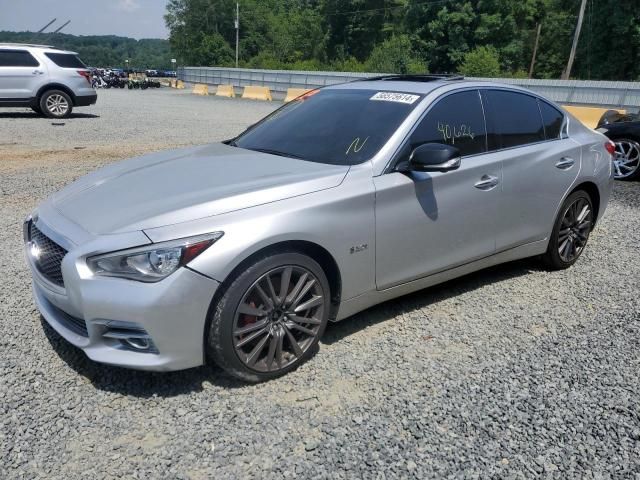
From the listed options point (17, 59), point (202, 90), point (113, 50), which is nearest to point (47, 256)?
point (17, 59)

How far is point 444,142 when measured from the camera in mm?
3781

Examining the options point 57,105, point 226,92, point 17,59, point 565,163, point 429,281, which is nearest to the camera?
point 429,281

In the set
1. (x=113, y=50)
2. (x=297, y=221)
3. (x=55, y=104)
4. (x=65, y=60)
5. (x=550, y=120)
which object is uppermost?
(x=113, y=50)

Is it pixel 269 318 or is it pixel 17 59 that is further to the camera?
pixel 17 59

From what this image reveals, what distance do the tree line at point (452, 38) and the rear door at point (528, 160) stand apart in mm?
40386

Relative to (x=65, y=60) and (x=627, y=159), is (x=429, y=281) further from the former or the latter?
(x=65, y=60)

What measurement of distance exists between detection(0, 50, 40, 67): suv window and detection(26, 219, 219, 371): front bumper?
579 inches

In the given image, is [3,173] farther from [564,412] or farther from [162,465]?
[564,412]

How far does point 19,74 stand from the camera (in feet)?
49.1

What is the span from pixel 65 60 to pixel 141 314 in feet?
50.7

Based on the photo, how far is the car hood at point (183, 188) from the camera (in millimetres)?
2828

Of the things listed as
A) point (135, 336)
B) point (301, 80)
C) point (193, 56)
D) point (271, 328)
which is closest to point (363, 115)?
point (271, 328)

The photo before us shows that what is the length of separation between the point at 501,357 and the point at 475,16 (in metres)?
53.5

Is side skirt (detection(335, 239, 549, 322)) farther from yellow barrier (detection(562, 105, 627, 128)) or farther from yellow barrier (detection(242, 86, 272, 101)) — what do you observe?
yellow barrier (detection(242, 86, 272, 101))
